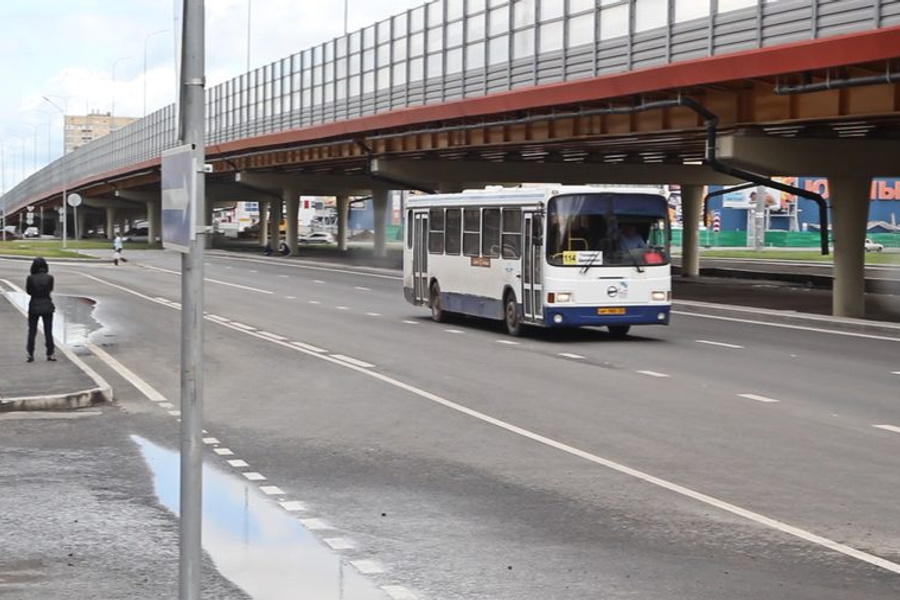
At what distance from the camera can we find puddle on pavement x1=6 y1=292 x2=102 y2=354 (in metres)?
25.4

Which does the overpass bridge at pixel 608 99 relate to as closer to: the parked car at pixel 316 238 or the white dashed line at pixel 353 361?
the white dashed line at pixel 353 361

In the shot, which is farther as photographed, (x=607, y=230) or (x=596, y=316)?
(x=607, y=230)

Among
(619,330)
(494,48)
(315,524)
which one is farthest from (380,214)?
(315,524)

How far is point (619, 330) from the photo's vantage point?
27203 mm

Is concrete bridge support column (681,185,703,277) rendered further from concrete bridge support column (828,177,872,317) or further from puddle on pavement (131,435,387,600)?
puddle on pavement (131,435,387,600)

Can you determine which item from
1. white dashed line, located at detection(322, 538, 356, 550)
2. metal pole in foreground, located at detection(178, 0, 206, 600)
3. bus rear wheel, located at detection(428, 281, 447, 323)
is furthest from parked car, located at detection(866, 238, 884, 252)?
metal pole in foreground, located at detection(178, 0, 206, 600)

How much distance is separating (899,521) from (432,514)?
3.20 m

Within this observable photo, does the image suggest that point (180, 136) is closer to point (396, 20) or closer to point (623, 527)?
point (623, 527)

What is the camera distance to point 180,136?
5.81 m

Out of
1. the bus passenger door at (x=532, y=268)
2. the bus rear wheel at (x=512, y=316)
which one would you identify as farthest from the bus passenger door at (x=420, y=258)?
the bus passenger door at (x=532, y=268)

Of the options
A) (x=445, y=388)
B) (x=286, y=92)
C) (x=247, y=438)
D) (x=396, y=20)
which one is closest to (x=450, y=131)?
(x=396, y=20)

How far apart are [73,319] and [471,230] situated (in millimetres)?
8865

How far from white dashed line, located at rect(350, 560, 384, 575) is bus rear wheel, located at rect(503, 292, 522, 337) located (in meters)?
17.4

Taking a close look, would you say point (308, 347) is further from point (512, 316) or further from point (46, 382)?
point (46, 382)
